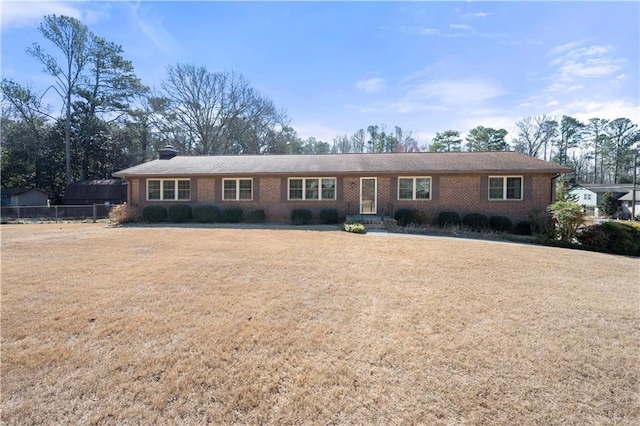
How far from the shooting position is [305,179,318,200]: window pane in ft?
53.8

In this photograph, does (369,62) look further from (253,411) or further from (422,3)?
(253,411)

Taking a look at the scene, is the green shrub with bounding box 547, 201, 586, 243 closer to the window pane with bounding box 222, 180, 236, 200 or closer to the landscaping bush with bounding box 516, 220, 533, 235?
the landscaping bush with bounding box 516, 220, 533, 235

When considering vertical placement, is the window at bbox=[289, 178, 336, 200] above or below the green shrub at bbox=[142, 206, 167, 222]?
above

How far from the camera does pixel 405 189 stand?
15.8 meters

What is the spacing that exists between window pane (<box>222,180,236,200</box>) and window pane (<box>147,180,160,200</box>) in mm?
4078

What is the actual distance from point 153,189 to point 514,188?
19.9m

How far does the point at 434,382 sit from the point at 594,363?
1862 millimetres

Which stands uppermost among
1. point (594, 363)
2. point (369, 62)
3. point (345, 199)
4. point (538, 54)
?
point (369, 62)

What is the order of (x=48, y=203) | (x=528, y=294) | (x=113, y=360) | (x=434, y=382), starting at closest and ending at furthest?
(x=434, y=382)
(x=113, y=360)
(x=528, y=294)
(x=48, y=203)

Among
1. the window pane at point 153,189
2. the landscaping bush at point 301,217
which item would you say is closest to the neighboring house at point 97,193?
the window pane at point 153,189

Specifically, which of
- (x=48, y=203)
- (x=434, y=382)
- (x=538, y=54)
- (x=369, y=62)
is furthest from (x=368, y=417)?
(x=48, y=203)

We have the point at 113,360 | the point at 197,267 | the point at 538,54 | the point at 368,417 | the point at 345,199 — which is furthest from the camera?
the point at 345,199

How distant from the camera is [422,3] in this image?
977cm

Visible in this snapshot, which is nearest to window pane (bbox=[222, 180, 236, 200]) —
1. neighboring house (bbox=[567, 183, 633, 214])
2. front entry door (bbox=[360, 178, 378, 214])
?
front entry door (bbox=[360, 178, 378, 214])
